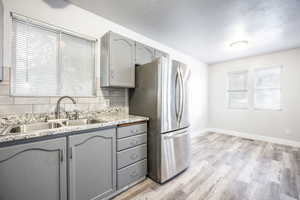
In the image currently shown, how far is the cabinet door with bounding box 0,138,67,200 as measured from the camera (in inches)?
36.7

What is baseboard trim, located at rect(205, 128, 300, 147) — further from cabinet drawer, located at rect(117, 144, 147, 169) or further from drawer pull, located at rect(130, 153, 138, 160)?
drawer pull, located at rect(130, 153, 138, 160)

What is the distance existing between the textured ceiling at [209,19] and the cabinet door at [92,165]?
1810 mm

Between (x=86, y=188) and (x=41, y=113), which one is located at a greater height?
(x=41, y=113)

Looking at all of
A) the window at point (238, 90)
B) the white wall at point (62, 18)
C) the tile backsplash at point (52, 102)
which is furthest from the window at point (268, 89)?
the tile backsplash at point (52, 102)

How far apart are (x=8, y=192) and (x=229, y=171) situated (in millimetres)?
2782

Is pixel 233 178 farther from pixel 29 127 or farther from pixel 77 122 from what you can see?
pixel 29 127

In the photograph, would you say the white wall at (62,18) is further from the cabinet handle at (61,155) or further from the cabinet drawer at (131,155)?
the cabinet drawer at (131,155)

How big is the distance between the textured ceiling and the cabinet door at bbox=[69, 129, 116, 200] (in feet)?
5.94

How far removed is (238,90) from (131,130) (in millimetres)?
4127

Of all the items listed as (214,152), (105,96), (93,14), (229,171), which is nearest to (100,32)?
(93,14)

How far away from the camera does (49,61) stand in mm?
1620

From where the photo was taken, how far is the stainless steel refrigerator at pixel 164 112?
1.81 metres

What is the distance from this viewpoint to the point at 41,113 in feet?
5.00

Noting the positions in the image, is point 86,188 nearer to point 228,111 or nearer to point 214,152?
point 214,152
